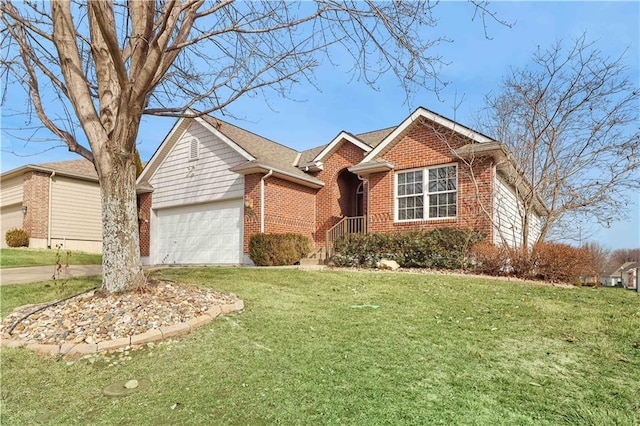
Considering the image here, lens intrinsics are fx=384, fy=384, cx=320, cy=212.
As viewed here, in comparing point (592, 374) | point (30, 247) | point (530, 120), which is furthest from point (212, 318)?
point (30, 247)

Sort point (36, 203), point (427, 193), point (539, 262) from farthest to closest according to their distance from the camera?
point (36, 203) < point (427, 193) < point (539, 262)

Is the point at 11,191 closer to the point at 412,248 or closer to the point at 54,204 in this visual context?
the point at 54,204

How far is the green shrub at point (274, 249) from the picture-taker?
Result: 13.1 m

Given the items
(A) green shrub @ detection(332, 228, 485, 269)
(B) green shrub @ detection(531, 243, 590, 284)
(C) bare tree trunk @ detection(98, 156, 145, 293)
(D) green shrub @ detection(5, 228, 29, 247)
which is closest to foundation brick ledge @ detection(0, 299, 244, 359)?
(C) bare tree trunk @ detection(98, 156, 145, 293)

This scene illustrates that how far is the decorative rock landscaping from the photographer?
450 cm

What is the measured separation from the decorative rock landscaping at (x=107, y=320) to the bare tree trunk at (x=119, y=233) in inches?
9.4

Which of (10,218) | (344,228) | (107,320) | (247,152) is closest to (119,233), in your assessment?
(107,320)

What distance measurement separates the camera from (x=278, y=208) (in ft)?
47.5

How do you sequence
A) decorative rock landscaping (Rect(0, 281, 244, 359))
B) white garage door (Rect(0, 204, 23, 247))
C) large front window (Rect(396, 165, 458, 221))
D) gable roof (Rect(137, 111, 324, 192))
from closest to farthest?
decorative rock landscaping (Rect(0, 281, 244, 359)) → large front window (Rect(396, 165, 458, 221)) → gable roof (Rect(137, 111, 324, 192)) → white garage door (Rect(0, 204, 23, 247))

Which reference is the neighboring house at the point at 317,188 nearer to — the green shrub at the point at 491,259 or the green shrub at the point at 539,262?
the green shrub at the point at 491,259

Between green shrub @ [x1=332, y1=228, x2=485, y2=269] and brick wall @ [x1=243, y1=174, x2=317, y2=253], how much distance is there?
261cm

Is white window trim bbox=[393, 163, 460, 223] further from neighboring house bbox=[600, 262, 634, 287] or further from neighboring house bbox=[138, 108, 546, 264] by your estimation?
neighboring house bbox=[600, 262, 634, 287]

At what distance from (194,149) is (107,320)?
12748 mm

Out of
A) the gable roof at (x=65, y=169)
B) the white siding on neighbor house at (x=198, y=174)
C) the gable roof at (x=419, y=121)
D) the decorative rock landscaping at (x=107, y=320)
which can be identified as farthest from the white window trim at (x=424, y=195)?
the gable roof at (x=65, y=169)
